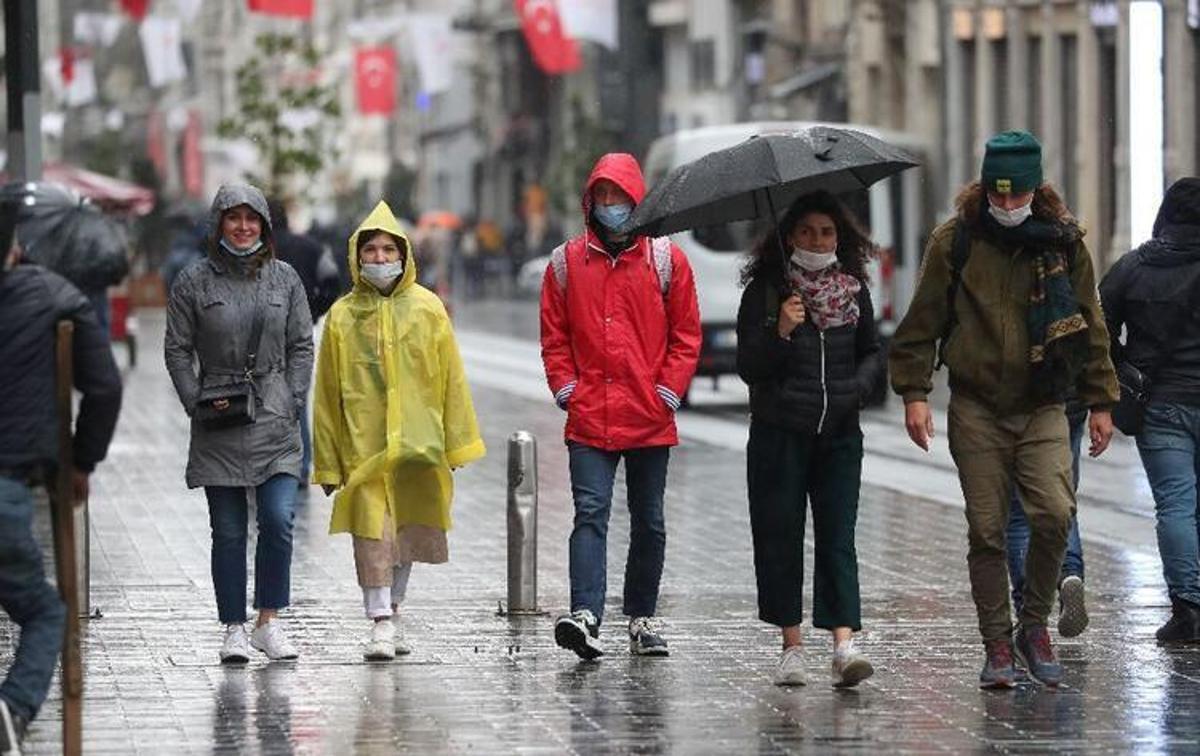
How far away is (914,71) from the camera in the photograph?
50.7m

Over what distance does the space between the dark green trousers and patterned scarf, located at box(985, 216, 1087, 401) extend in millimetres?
721

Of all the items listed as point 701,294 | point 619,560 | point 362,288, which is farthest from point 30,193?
point 701,294

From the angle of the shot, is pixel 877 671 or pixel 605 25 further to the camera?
pixel 605 25

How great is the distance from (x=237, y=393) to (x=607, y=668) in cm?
163

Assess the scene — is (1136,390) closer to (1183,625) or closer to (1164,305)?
(1164,305)

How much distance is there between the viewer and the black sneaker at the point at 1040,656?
11.3 meters

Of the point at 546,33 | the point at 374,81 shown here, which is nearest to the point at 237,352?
the point at 546,33

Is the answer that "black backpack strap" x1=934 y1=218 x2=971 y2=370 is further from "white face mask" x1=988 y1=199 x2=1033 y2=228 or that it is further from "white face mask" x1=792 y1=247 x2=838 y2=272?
"white face mask" x1=792 y1=247 x2=838 y2=272

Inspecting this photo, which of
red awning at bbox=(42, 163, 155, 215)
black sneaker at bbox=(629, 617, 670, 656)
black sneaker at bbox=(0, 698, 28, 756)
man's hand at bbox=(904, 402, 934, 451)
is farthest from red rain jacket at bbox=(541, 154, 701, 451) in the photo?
red awning at bbox=(42, 163, 155, 215)

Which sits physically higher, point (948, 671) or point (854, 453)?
point (854, 453)

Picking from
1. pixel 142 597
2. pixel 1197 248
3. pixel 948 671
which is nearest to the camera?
pixel 948 671

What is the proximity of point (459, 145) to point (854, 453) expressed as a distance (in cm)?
8499

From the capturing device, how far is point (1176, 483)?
12734 millimetres

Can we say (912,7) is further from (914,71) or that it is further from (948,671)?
(948,671)
